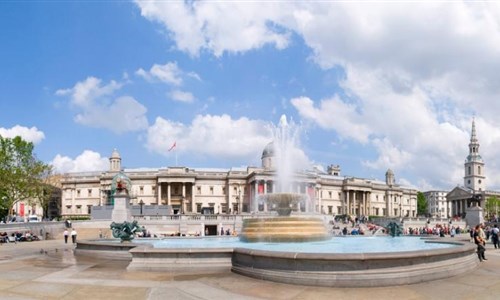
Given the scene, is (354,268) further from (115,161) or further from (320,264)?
(115,161)

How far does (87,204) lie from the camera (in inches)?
5044

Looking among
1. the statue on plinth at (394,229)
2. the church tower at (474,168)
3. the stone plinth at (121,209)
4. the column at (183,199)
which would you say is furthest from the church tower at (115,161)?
the church tower at (474,168)

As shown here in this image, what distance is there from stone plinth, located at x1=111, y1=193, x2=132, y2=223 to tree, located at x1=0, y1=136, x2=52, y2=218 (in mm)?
28671

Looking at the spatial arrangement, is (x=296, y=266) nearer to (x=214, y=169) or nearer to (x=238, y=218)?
(x=238, y=218)

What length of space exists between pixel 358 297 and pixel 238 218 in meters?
55.5

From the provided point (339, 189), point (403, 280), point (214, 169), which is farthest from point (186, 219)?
point (339, 189)

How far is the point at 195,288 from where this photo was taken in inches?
488

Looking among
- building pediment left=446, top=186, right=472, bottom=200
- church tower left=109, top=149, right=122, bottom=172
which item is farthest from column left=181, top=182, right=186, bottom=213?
building pediment left=446, top=186, right=472, bottom=200

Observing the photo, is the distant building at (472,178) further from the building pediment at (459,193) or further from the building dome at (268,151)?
the building dome at (268,151)

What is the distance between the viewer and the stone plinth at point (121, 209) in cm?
4672

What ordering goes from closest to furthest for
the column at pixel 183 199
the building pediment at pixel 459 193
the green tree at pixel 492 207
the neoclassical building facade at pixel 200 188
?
the neoclassical building facade at pixel 200 188
the column at pixel 183 199
the green tree at pixel 492 207
the building pediment at pixel 459 193

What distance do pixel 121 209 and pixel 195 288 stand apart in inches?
1445

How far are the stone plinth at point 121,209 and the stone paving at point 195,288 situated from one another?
31.4m

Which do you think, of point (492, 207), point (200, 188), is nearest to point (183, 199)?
point (200, 188)
